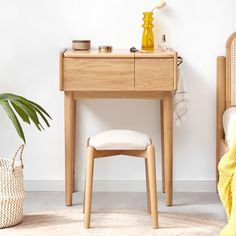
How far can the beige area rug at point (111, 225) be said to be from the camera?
3324mm

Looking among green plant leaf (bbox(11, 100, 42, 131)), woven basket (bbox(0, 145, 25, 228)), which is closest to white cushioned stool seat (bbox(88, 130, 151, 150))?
green plant leaf (bbox(11, 100, 42, 131))

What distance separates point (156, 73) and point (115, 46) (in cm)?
51

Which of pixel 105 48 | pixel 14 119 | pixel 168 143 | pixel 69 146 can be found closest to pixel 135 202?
pixel 168 143

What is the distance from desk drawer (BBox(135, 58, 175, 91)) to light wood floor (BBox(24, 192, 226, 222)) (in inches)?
27.5

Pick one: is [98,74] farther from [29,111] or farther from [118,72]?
[29,111]

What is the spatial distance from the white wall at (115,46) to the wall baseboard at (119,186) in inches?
1.2

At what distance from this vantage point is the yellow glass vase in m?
3.96

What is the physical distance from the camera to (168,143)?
3.84 meters

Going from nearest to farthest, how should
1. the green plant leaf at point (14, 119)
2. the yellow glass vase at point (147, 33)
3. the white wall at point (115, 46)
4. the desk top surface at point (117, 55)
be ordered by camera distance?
the green plant leaf at point (14, 119) → the desk top surface at point (117, 55) → the yellow glass vase at point (147, 33) → the white wall at point (115, 46)

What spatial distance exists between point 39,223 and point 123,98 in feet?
2.94

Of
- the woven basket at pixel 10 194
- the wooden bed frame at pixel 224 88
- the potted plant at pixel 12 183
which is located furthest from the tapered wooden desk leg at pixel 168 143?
the woven basket at pixel 10 194

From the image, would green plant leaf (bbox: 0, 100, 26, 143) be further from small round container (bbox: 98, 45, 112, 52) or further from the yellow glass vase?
the yellow glass vase

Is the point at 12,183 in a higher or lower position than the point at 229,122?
lower

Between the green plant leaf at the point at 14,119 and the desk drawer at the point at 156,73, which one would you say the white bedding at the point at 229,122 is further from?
the green plant leaf at the point at 14,119
